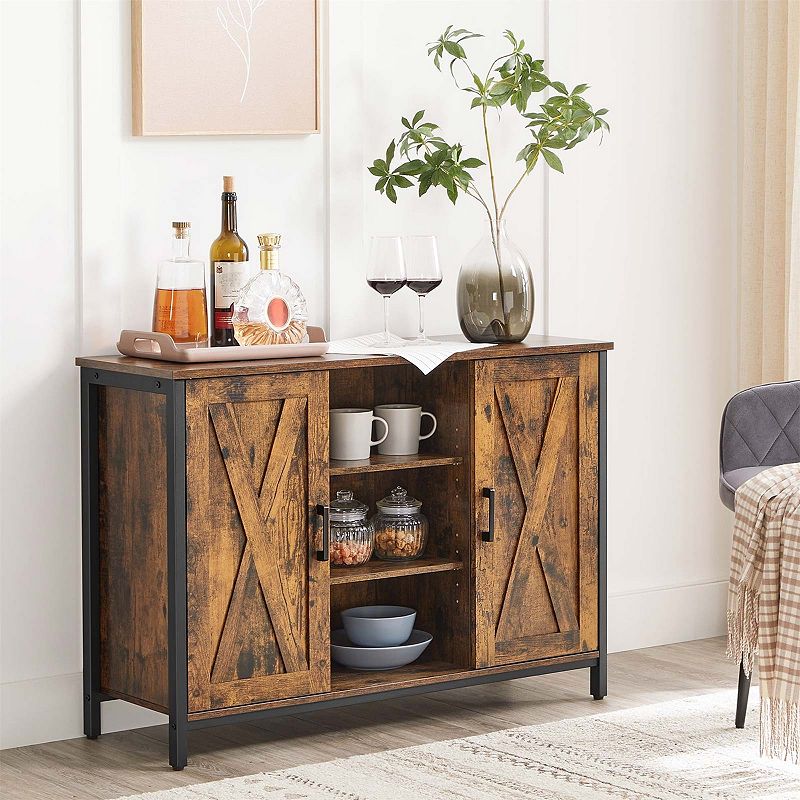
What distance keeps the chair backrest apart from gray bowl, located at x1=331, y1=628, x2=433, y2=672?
2.70 ft

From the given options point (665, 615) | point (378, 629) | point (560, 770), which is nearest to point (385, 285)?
point (378, 629)

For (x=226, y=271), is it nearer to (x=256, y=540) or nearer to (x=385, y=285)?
(x=385, y=285)

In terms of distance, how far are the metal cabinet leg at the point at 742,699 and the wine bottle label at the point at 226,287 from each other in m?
1.39

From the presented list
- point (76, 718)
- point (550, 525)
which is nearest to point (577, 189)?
point (550, 525)

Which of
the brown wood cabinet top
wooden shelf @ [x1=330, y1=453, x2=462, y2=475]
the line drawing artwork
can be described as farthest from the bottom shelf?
the line drawing artwork

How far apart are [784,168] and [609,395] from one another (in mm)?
802

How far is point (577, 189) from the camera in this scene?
398cm

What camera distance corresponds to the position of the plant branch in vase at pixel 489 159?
3471 millimetres

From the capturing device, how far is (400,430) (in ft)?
11.3

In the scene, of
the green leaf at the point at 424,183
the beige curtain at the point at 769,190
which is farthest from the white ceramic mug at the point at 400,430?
the beige curtain at the point at 769,190

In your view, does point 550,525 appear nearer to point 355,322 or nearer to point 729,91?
point 355,322

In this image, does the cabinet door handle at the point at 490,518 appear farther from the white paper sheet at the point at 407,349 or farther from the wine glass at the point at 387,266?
the wine glass at the point at 387,266

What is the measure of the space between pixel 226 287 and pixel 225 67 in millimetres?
520

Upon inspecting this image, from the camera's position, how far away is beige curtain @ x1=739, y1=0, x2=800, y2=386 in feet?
13.3
